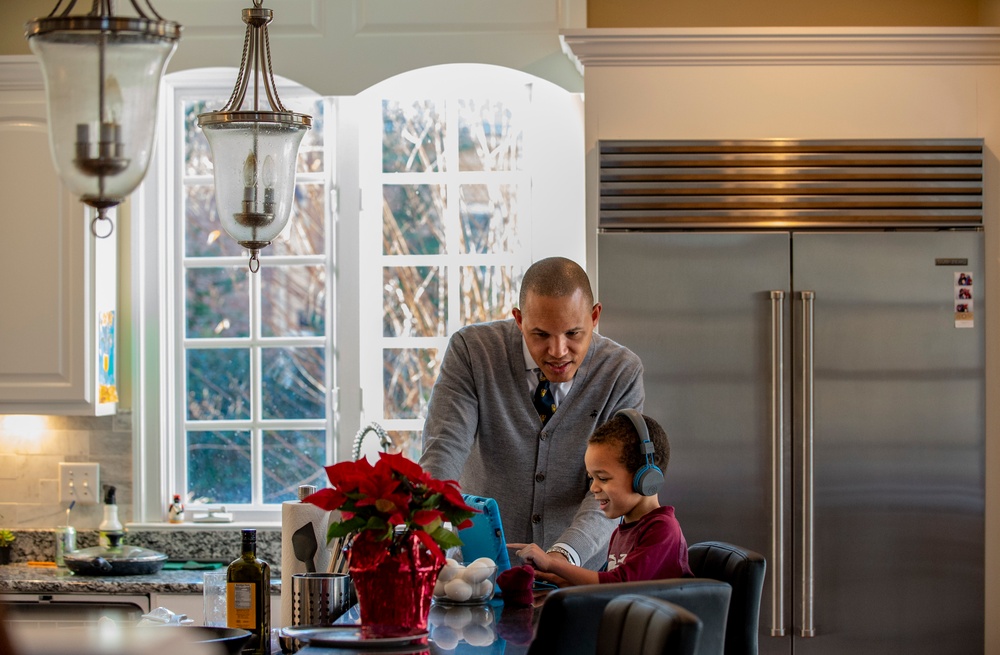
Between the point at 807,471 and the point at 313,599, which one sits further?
the point at 807,471

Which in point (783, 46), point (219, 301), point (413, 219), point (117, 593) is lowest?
point (117, 593)

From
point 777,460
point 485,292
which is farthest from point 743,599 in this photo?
point 485,292

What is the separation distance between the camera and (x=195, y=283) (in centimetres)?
441

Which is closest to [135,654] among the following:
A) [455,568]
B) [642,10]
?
[455,568]

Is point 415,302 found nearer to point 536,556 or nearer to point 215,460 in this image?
point 215,460

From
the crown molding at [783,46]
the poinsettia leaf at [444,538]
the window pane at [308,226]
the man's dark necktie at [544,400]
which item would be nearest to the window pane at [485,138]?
the window pane at [308,226]

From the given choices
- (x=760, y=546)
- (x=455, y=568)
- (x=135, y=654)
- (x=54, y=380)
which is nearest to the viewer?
(x=135, y=654)

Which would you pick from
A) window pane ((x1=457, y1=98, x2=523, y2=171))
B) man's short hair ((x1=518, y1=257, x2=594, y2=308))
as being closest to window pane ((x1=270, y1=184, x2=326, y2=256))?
window pane ((x1=457, y1=98, x2=523, y2=171))

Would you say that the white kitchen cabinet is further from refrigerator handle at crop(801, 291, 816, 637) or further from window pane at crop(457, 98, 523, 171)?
refrigerator handle at crop(801, 291, 816, 637)

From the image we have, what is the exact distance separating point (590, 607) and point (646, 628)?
0.16m

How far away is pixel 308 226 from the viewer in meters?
4.37

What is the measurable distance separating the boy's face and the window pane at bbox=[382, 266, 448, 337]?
72.0 inches

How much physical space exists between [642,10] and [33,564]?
2.79 m

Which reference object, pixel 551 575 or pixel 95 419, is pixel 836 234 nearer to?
pixel 551 575
